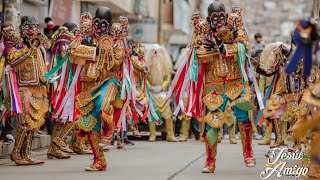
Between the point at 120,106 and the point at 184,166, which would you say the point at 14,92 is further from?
the point at 184,166

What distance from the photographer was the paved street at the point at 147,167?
10125 millimetres

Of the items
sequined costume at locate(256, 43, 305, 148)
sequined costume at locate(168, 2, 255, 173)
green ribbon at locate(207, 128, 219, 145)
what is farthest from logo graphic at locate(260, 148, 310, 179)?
sequined costume at locate(256, 43, 305, 148)

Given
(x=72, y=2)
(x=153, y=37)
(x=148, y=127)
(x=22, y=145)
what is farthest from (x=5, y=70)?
(x=153, y=37)

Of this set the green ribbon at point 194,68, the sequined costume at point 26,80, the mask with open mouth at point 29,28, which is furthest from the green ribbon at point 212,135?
the mask with open mouth at point 29,28

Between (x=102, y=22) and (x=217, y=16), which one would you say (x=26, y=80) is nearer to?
(x=102, y=22)

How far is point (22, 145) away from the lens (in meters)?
11.8

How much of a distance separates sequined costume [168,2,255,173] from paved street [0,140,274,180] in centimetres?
48

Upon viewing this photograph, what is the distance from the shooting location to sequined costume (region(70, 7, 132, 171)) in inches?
418

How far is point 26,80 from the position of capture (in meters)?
11.8

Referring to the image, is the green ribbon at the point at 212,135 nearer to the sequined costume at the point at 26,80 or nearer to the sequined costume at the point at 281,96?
the sequined costume at the point at 281,96

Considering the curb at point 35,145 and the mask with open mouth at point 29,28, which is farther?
the curb at point 35,145

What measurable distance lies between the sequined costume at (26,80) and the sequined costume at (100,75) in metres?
1.15

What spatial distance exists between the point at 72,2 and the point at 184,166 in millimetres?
13463

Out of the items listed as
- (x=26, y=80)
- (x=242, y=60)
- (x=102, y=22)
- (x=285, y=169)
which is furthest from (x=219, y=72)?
(x=26, y=80)
